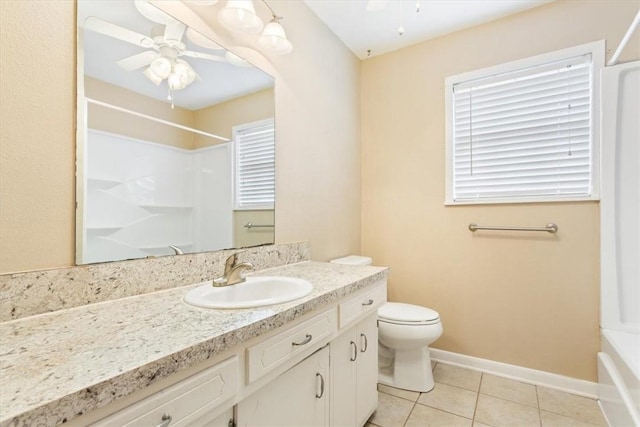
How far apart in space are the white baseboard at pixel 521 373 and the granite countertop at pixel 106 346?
1.67 meters

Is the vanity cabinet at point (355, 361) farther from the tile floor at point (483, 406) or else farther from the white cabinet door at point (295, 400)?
the tile floor at point (483, 406)

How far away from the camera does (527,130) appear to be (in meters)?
2.01

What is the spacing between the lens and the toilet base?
1.89m

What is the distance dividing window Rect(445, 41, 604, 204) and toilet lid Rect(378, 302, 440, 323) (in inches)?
32.5

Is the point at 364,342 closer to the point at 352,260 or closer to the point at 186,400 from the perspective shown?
the point at 352,260

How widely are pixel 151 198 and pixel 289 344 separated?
0.76m

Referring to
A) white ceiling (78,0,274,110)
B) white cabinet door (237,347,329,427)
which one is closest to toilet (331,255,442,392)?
Answer: white cabinet door (237,347,329,427)

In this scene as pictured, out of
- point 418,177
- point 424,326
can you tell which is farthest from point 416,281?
point 418,177

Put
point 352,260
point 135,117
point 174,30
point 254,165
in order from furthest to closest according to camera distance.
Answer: point 352,260, point 254,165, point 174,30, point 135,117

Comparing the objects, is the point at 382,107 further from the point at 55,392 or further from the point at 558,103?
the point at 55,392

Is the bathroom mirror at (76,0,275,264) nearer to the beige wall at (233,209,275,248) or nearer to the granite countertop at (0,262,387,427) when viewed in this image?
the beige wall at (233,209,275,248)

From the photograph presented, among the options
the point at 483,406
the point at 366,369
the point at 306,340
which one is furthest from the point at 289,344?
the point at 483,406

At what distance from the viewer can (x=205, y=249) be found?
51.8 inches

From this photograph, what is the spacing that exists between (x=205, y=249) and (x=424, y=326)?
1349 millimetres
